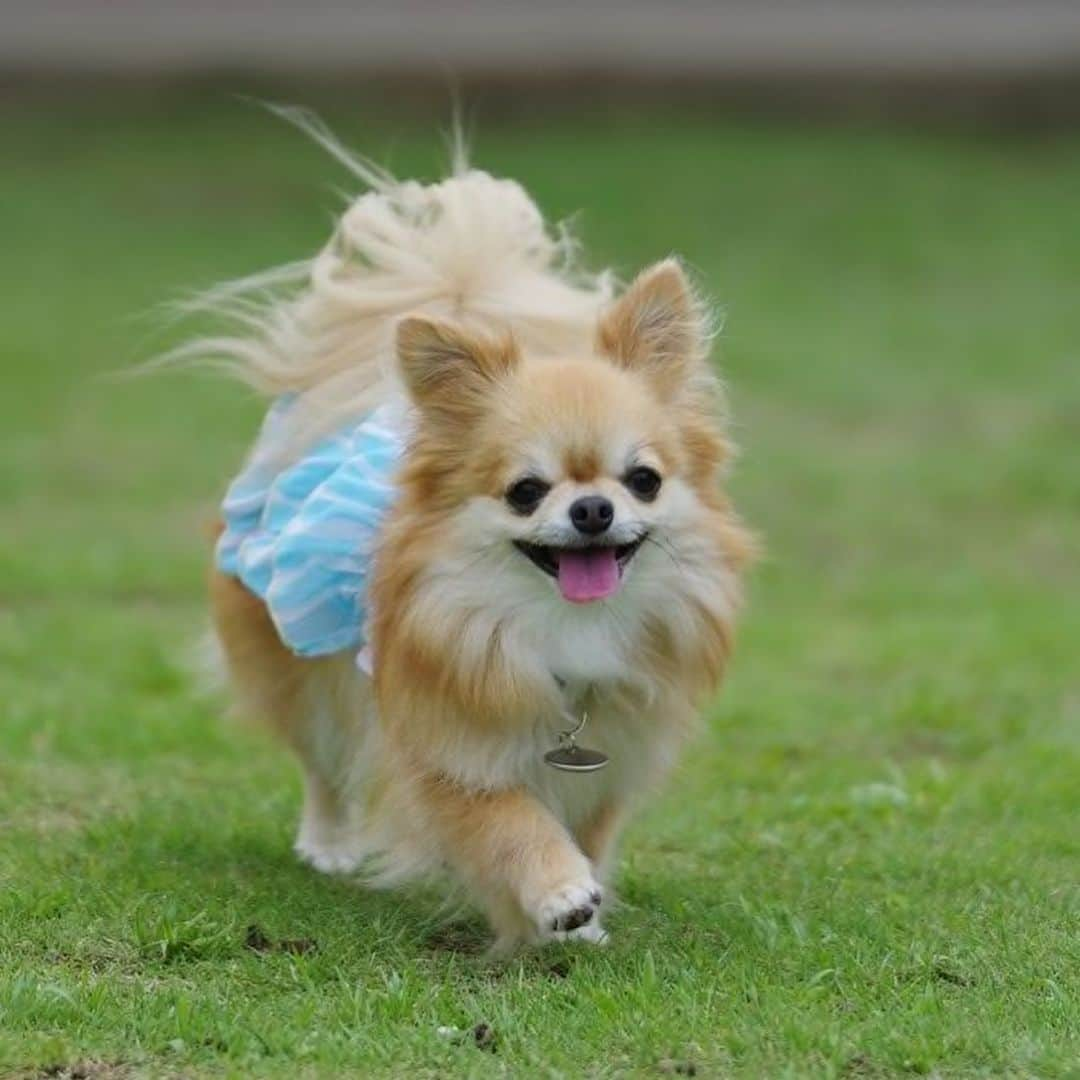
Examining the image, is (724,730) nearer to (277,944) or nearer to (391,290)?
(391,290)

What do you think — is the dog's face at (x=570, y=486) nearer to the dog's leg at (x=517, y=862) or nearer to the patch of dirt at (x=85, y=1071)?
the dog's leg at (x=517, y=862)

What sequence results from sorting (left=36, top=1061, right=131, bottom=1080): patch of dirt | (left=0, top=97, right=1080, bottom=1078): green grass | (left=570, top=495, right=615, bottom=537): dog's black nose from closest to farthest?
(left=36, top=1061, right=131, bottom=1080): patch of dirt, (left=0, top=97, right=1080, bottom=1078): green grass, (left=570, top=495, right=615, bottom=537): dog's black nose

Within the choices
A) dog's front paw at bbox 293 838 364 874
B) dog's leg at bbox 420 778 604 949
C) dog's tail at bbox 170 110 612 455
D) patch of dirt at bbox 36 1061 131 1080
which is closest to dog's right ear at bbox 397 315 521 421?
dog's tail at bbox 170 110 612 455

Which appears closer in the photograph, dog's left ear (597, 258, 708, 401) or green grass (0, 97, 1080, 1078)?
green grass (0, 97, 1080, 1078)

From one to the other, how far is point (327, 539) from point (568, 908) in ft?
3.60

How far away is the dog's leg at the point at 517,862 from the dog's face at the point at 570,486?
316mm

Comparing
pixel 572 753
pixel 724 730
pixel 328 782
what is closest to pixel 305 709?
pixel 328 782

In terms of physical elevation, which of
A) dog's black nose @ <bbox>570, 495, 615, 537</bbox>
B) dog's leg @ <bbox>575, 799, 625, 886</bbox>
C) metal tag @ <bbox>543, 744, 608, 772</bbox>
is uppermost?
dog's black nose @ <bbox>570, 495, 615, 537</bbox>

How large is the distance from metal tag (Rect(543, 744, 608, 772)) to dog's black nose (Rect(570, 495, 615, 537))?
1.84 ft

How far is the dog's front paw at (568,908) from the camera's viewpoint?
14.5ft

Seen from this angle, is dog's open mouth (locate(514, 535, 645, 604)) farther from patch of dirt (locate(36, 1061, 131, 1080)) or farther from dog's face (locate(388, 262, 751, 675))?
patch of dirt (locate(36, 1061, 131, 1080))

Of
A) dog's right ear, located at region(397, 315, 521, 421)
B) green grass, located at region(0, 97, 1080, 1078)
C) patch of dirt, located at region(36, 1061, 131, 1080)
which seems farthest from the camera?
dog's right ear, located at region(397, 315, 521, 421)

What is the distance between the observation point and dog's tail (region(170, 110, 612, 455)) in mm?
5508

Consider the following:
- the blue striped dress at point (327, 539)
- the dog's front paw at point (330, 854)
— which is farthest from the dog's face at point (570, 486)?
the dog's front paw at point (330, 854)
